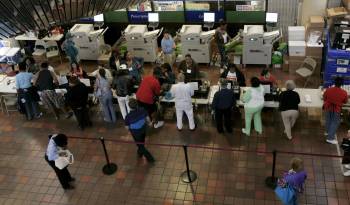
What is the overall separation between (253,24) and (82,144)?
19.7 feet

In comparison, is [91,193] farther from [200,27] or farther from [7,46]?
[7,46]

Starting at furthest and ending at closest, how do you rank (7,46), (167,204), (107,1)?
(7,46) < (167,204) < (107,1)

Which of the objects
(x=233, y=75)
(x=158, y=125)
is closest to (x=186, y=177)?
(x=158, y=125)

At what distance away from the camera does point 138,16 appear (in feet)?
42.0

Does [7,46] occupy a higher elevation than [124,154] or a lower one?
higher

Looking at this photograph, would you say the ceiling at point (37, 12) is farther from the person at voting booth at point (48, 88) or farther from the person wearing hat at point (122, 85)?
the person at voting booth at point (48, 88)

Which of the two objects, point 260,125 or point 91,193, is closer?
point 91,193

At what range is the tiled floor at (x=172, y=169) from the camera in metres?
7.39

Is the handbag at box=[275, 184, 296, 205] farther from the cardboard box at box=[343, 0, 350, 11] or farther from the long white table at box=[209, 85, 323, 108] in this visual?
the cardboard box at box=[343, 0, 350, 11]

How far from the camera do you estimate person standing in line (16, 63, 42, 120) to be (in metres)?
9.53

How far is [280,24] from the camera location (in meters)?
11.9

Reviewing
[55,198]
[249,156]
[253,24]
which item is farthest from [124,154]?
[253,24]

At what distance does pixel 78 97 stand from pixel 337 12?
271 inches

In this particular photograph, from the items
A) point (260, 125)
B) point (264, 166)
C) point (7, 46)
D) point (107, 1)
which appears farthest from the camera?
point (7, 46)
